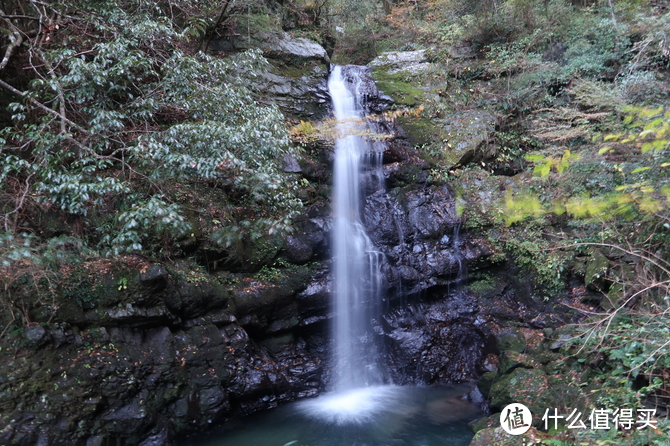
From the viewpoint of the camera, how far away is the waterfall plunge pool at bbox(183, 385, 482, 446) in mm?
5734

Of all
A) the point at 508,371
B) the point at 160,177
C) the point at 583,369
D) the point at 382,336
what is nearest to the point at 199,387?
the point at 160,177

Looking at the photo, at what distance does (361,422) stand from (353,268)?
10.2ft

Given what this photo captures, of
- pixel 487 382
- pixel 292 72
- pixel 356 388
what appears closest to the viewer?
pixel 487 382

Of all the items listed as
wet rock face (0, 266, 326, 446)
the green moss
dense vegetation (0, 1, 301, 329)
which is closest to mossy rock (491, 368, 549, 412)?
wet rock face (0, 266, 326, 446)

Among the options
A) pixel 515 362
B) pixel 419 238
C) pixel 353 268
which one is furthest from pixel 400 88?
pixel 515 362

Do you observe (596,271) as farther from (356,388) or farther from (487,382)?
(356,388)

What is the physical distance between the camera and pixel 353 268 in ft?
27.7

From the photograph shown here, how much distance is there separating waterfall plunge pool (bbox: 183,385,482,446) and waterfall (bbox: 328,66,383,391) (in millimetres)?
586

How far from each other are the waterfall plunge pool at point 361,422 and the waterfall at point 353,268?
0.59 m

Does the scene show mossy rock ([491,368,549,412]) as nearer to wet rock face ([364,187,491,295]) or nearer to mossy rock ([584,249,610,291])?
mossy rock ([584,249,610,291])

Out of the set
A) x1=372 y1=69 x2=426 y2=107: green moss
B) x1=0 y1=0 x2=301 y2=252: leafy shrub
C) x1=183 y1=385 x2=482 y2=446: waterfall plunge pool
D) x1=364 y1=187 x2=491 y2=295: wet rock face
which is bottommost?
x1=183 y1=385 x2=482 y2=446: waterfall plunge pool

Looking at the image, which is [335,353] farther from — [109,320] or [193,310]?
[109,320]

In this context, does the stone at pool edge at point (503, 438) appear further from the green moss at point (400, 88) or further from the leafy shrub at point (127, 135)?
the green moss at point (400, 88)

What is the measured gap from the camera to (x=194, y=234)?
22.9ft
